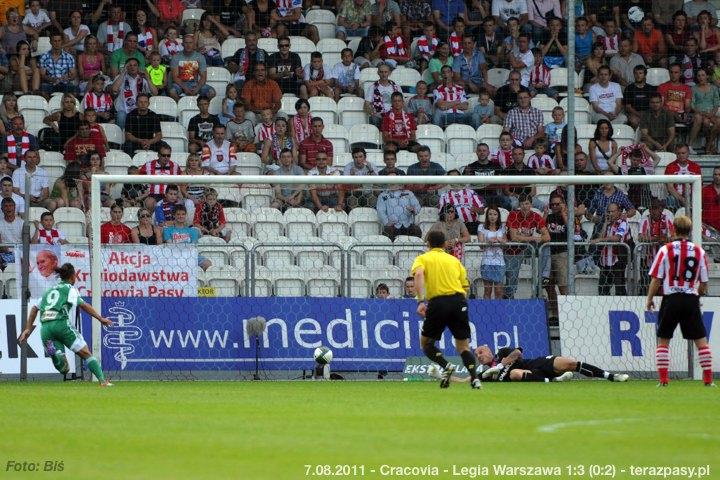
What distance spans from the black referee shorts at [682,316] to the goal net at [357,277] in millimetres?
2660

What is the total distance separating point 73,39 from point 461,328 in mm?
11176

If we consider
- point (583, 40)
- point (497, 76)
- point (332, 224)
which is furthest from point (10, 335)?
point (583, 40)

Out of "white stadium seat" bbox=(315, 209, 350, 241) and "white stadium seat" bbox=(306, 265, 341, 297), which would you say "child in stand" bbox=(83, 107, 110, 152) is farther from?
"white stadium seat" bbox=(306, 265, 341, 297)

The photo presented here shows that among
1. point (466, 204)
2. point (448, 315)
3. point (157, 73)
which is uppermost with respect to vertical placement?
point (157, 73)

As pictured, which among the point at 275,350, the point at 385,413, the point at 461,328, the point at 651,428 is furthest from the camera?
the point at 275,350

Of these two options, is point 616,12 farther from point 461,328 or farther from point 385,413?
point 385,413

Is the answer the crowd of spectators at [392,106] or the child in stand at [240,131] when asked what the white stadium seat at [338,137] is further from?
the child in stand at [240,131]

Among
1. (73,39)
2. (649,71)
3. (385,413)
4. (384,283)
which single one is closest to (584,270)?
(384,283)

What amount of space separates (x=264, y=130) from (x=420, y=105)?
2.86 m

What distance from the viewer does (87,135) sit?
21078 millimetres

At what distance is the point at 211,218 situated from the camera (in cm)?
1862

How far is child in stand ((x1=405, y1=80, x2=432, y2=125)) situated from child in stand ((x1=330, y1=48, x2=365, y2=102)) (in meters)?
1.00

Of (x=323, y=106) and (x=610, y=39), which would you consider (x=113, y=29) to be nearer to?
(x=323, y=106)

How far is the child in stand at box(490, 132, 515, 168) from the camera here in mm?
21531
